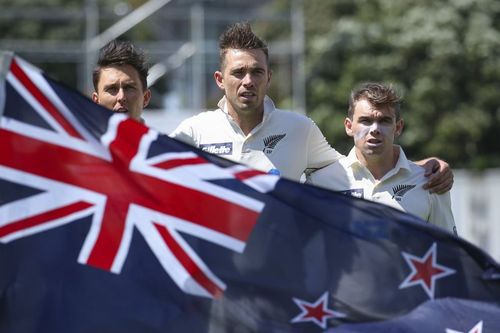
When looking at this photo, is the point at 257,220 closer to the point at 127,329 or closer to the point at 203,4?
the point at 127,329

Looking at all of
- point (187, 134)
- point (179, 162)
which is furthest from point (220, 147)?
point (179, 162)

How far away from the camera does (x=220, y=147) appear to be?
6.98 metres

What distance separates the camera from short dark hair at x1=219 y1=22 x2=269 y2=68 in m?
6.83

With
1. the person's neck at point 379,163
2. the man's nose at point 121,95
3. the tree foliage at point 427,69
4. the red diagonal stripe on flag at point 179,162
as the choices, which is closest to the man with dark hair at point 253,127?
the person's neck at point 379,163

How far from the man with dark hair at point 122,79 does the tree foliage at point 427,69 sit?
30650 millimetres

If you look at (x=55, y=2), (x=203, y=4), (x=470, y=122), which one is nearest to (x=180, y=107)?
(x=203, y=4)

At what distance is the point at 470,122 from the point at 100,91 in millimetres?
32276

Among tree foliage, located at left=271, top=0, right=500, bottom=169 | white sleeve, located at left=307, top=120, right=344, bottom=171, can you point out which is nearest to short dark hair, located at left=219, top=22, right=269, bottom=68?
white sleeve, located at left=307, top=120, right=344, bottom=171

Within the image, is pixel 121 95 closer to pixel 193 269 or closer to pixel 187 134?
pixel 187 134

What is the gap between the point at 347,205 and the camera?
16.7 ft

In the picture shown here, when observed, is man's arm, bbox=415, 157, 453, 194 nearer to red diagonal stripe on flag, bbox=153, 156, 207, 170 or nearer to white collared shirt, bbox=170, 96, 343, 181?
white collared shirt, bbox=170, 96, 343, 181

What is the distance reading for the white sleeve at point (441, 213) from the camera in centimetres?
676

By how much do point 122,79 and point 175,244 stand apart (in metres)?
2.01

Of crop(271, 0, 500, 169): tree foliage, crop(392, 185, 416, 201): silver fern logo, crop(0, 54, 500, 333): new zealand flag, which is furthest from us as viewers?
crop(271, 0, 500, 169): tree foliage
